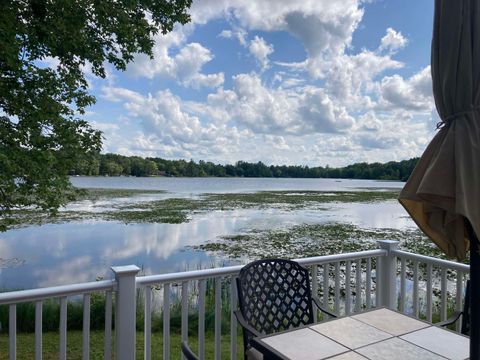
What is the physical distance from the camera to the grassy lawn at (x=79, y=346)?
3701mm

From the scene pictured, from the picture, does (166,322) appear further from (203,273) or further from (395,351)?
(395,351)

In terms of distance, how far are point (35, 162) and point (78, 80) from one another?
1411 millimetres

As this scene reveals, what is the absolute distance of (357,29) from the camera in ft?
25.5

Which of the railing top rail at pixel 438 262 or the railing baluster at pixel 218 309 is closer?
the railing baluster at pixel 218 309

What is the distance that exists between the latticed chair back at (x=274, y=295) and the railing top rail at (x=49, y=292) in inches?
33.3

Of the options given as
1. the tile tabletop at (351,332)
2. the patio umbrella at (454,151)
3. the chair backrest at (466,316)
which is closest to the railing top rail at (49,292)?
the tile tabletop at (351,332)

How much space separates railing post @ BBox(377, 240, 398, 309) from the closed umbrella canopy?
5.64 ft

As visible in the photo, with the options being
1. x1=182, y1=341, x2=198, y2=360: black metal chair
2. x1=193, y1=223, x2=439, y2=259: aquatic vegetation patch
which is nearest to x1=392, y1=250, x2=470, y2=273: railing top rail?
x1=182, y1=341, x2=198, y2=360: black metal chair

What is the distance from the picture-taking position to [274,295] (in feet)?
7.69

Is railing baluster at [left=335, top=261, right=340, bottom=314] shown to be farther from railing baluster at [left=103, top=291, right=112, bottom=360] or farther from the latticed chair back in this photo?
railing baluster at [left=103, top=291, right=112, bottom=360]

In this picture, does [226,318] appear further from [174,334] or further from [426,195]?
[426,195]

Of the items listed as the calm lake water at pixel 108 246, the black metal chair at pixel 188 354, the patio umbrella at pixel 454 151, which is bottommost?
the calm lake water at pixel 108 246

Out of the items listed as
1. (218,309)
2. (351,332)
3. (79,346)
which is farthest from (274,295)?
(79,346)

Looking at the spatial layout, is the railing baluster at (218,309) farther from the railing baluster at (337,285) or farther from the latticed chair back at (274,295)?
the railing baluster at (337,285)
